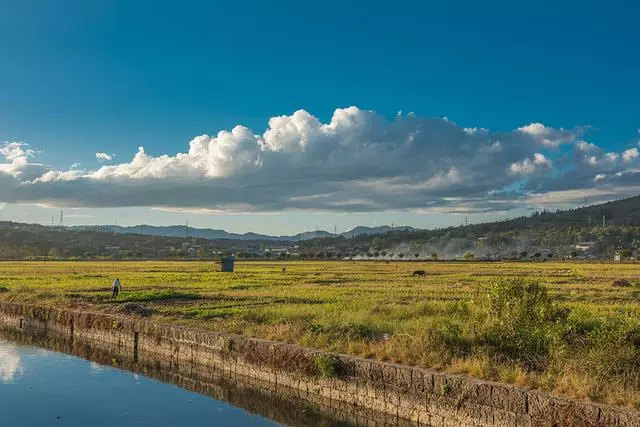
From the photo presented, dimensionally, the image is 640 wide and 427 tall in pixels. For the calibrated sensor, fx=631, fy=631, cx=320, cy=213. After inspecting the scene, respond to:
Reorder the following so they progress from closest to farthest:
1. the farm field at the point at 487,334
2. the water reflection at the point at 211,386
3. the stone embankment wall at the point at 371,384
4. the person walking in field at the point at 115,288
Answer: the stone embankment wall at the point at 371,384 < the farm field at the point at 487,334 < the water reflection at the point at 211,386 < the person walking in field at the point at 115,288

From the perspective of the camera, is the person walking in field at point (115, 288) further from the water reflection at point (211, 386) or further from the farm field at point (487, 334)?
the water reflection at point (211, 386)

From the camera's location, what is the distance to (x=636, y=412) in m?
10.9

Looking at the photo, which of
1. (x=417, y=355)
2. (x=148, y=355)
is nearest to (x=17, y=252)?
(x=148, y=355)

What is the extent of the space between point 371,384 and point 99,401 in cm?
810

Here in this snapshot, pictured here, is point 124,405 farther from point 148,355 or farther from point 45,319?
point 45,319

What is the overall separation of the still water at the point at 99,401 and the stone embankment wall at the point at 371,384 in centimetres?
122

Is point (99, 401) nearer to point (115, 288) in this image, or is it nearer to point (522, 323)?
point (522, 323)

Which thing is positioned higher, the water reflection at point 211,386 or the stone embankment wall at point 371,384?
the stone embankment wall at point 371,384

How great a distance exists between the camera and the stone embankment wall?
480 inches

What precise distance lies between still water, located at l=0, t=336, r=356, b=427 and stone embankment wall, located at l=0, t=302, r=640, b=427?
1216mm

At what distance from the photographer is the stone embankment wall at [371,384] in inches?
480

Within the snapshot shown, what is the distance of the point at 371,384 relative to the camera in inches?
634

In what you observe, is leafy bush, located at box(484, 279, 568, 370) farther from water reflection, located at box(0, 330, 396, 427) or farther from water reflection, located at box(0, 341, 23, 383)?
water reflection, located at box(0, 341, 23, 383)

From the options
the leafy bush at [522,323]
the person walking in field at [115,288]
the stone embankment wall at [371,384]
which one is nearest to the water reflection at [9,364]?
the stone embankment wall at [371,384]
